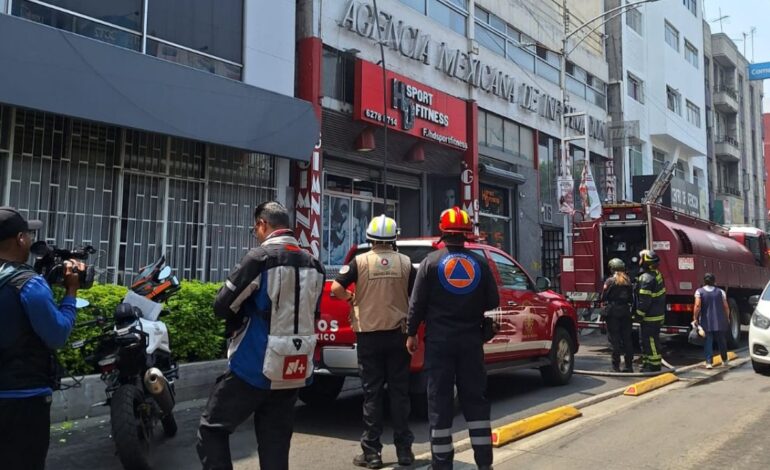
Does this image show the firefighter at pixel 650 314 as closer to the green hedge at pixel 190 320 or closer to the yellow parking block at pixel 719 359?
the yellow parking block at pixel 719 359

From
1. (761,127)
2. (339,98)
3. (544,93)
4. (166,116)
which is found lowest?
(166,116)

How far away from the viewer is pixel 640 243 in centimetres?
1332

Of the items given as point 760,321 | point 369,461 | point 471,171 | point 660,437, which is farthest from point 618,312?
point 471,171

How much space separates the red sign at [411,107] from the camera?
1397 cm

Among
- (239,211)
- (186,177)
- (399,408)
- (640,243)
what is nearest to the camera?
(399,408)

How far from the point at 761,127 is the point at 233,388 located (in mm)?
58511

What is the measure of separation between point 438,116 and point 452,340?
41.0ft

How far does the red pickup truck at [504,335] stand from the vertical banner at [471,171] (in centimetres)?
887

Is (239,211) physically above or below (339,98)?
below

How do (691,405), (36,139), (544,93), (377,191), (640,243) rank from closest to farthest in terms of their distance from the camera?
1. (691,405)
2. (36,139)
3. (640,243)
4. (377,191)
5. (544,93)

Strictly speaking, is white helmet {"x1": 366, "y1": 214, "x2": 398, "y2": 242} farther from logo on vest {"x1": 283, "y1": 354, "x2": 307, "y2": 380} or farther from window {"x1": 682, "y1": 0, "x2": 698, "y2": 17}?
window {"x1": 682, "y1": 0, "x2": 698, "y2": 17}

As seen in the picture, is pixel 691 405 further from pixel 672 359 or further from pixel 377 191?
pixel 377 191

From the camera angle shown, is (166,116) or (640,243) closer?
(166,116)

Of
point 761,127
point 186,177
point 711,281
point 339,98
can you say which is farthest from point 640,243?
point 761,127
